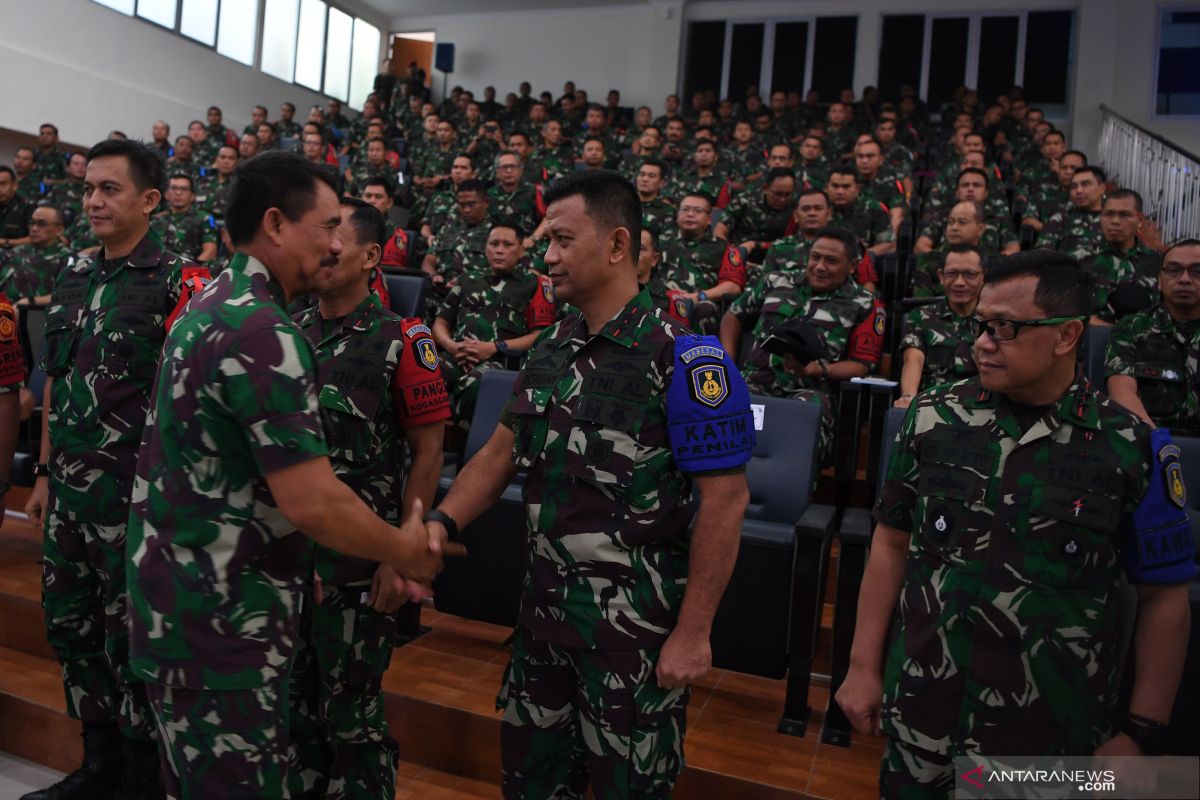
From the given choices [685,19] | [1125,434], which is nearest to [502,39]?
[685,19]

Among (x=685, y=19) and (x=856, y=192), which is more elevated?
(x=685, y=19)

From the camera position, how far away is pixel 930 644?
1.25 meters

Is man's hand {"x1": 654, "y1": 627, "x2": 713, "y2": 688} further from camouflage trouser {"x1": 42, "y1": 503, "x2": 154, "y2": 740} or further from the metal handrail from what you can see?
the metal handrail

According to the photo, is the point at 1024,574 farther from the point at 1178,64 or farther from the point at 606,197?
the point at 1178,64

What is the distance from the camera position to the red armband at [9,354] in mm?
2113

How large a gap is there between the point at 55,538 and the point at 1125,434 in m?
2.07

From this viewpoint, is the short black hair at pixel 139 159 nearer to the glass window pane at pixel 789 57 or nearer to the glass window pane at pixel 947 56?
the glass window pane at pixel 947 56

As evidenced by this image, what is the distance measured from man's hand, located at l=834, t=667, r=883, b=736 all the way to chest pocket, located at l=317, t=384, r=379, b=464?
1.00 meters

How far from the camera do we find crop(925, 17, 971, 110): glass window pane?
36.6 feet

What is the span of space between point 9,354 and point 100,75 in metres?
10.2

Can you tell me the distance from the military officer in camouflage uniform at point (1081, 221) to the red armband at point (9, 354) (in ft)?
16.6

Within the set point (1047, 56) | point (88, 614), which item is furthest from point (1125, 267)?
point (1047, 56)

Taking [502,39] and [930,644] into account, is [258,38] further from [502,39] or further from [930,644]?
[930,644]

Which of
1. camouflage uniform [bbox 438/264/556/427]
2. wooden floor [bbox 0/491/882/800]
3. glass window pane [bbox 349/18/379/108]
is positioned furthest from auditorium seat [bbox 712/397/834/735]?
glass window pane [bbox 349/18/379/108]
